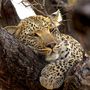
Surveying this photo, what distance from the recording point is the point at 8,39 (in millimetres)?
1797

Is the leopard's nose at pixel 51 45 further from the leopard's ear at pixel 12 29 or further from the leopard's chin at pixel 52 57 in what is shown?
the leopard's ear at pixel 12 29

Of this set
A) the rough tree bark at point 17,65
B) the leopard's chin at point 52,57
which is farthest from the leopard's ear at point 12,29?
the leopard's chin at point 52,57

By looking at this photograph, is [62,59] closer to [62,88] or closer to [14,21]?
[62,88]

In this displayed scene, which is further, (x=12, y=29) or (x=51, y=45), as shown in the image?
(x=12, y=29)

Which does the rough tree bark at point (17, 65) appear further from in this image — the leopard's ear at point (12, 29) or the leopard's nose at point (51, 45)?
the leopard's ear at point (12, 29)

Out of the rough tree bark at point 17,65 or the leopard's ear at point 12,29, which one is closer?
the rough tree bark at point 17,65

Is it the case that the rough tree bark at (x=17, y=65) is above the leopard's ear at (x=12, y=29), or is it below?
below

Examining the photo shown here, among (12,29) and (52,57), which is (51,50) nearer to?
(52,57)

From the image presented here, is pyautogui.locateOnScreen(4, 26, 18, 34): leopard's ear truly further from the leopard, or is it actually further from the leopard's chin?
the leopard's chin

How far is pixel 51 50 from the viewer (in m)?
1.80

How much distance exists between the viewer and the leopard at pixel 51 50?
1.85 meters

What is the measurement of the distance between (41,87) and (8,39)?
47 cm

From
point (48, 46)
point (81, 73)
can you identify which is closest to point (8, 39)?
point (48, 46)

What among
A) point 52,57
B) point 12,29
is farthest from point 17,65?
point 12,29
